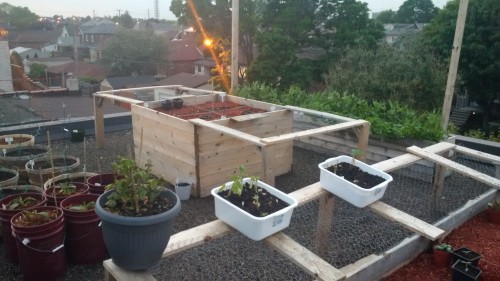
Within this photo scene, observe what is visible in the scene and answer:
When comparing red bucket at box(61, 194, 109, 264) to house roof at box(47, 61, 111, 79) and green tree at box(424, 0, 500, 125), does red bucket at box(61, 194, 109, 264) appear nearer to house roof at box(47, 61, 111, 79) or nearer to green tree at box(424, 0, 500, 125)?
green tree at box(424, 0, 500, 125)

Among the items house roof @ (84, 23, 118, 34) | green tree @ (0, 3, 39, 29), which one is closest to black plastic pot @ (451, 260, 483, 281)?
house roof @ (84, 23, 118, 34)

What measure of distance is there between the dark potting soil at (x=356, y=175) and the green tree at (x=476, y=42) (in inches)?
550

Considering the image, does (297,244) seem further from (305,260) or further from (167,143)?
(167,143)

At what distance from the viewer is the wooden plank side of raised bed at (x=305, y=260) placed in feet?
6.48

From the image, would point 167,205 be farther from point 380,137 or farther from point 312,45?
point 312,45

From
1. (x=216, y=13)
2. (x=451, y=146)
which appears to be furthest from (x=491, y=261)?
(x=216, y=13)

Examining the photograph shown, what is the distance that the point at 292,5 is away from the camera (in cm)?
1633

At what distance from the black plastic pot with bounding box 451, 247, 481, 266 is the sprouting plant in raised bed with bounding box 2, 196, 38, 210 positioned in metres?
3.42

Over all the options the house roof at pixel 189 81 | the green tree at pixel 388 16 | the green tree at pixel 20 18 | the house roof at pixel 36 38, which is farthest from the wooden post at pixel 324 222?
the green tree at pixel 20 18

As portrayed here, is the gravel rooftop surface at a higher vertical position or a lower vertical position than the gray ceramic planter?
lower

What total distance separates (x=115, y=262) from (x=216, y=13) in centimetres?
1665

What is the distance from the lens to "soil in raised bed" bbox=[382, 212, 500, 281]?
283cm

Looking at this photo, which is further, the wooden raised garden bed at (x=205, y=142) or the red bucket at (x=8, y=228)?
the wooden raised garden bed at (x=205, y=142)

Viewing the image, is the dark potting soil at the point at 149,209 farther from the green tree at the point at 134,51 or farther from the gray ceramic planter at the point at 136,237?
the green tree at the point at 134,51
